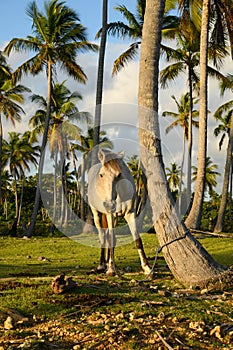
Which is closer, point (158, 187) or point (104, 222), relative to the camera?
point (158, 187)

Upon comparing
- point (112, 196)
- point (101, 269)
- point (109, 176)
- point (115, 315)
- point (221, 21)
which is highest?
point (221, 21)

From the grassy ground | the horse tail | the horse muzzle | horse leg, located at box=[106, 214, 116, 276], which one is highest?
the horse muzzle

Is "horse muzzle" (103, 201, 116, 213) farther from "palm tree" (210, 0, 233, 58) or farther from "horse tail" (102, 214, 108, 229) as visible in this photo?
"palm tree" (210, 0, 233, 58)

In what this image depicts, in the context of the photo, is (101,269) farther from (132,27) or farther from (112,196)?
(132,27)

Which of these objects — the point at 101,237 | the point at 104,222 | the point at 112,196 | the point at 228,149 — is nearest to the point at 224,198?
the point at 228,149

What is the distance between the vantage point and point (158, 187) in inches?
334

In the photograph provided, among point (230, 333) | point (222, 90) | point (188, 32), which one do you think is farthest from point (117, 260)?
point (222, 90)

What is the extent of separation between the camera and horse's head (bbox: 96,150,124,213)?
31.3ft

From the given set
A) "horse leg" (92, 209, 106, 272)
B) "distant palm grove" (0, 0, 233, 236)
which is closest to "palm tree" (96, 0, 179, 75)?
"distant palm grove" (0, 0, 233, 236)

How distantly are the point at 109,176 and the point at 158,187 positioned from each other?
136 cm

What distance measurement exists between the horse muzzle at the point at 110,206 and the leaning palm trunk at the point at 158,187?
153 cm

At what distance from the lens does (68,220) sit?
17.4m

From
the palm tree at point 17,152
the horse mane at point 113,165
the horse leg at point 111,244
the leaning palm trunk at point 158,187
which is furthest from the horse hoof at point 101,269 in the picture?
the palm tree at point 17,152

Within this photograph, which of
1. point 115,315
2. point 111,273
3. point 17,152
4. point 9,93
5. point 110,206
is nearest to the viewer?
point 115,315
